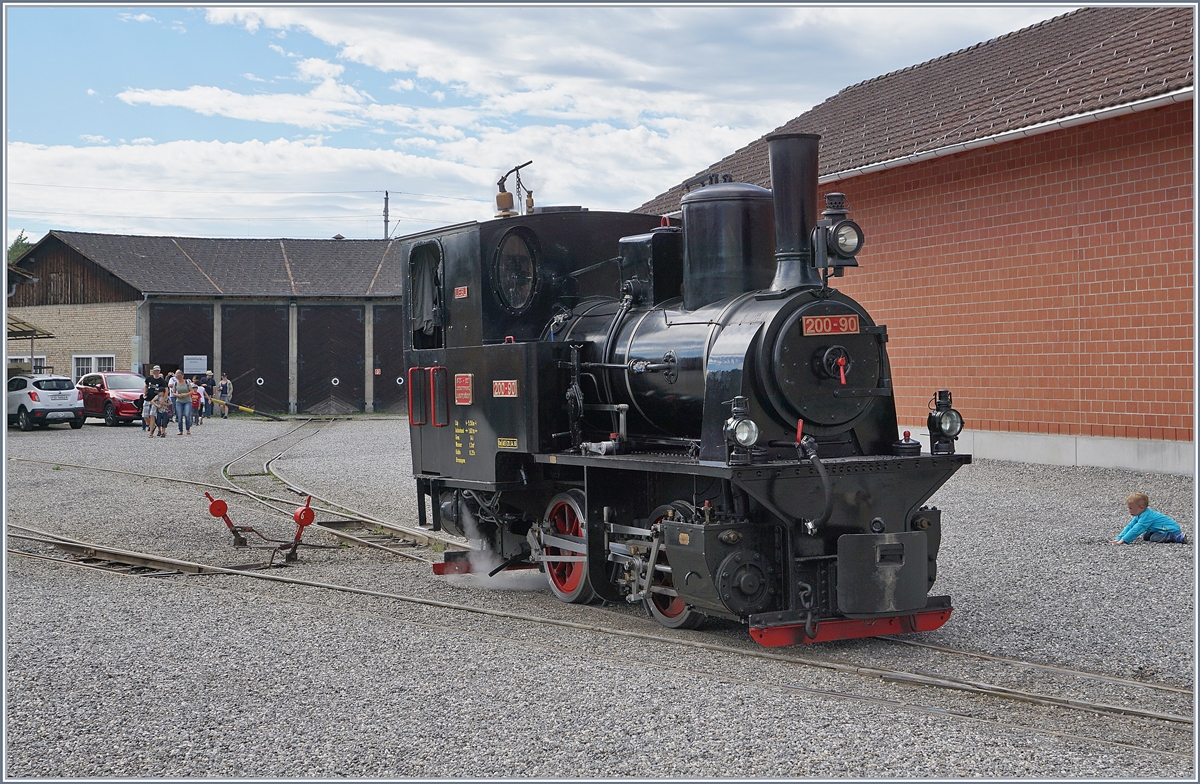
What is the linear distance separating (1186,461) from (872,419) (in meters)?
7.97

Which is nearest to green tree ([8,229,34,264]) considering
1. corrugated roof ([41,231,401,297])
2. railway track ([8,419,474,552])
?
corrugated roof ([41,231,401,297])

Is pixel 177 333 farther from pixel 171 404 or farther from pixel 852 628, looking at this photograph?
pixel 852 628

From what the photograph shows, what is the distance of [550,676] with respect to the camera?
5.65 metres

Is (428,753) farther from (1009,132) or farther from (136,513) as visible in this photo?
(1009,132)

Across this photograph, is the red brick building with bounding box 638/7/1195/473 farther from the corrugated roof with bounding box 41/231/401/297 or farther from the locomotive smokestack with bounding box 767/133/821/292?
the corrugated roof with bounding box 41/231/401/297

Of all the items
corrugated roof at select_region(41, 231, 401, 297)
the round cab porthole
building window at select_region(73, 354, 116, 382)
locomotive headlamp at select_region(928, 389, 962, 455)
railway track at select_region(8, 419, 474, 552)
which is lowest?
railway track at select_region(8, 419, 474, 552)

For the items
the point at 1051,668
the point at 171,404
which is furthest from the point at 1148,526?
the point at 171,404

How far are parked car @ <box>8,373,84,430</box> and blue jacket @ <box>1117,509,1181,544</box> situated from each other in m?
26.0

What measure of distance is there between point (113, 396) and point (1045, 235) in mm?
24655

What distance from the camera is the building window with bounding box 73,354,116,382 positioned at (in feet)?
124

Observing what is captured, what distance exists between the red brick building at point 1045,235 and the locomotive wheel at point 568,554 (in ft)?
15.9

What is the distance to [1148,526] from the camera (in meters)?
9.57

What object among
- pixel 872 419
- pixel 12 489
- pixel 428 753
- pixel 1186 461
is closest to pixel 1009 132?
pixel 1186 461

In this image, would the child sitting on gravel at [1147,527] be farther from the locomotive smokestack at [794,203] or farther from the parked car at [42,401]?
the parked car at [42,401]
